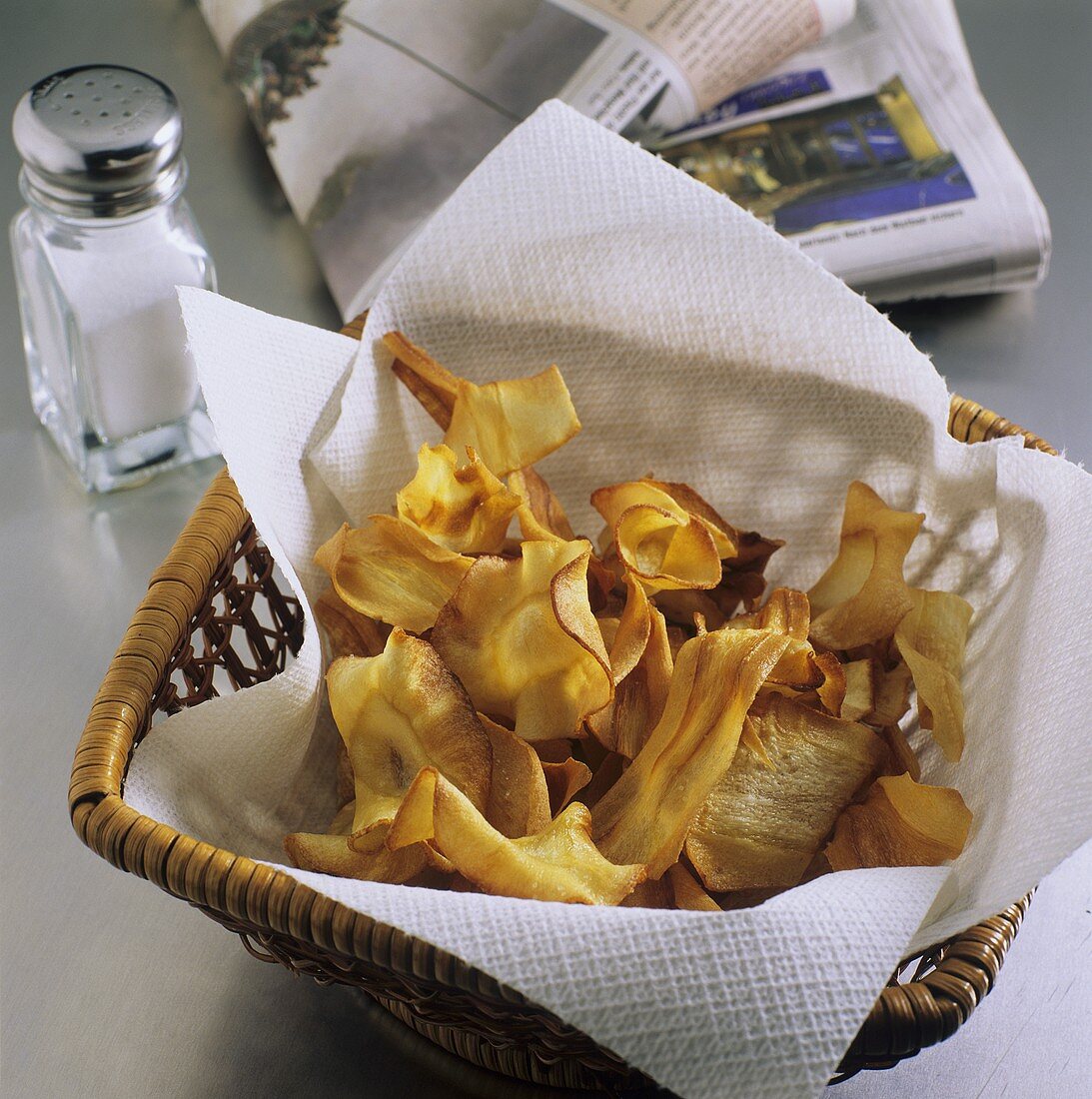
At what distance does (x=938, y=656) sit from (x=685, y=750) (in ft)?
0.35

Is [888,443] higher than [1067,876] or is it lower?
higher

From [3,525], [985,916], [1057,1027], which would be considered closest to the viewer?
[985,916]

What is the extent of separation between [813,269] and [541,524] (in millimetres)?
132

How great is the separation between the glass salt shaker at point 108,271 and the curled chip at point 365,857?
226mm

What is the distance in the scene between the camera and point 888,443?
0.48m

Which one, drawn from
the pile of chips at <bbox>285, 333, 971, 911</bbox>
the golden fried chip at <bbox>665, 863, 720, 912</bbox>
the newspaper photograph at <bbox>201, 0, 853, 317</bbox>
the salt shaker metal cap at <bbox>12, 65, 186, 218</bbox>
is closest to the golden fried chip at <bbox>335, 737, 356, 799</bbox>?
the pile of chips at <bbox>285, 333, 971, 911</bbox>

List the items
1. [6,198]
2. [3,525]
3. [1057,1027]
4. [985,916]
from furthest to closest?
[6,198] → [3,525] → [1057,1027] → [985,916]

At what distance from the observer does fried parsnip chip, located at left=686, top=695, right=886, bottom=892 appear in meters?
0.37

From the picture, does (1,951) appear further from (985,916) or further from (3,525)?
(985,916)

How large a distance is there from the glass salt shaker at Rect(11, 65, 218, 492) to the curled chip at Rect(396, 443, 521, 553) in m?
0.14

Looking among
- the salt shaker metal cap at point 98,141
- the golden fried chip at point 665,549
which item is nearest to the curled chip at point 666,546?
the golden fried chip at point 665,549

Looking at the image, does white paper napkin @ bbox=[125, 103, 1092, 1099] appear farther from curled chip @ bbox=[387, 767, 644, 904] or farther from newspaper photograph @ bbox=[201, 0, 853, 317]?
newspaper photograph @ bbox=[201, 0, 853, 317]

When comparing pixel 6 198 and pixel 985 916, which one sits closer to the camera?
pixel 985 916

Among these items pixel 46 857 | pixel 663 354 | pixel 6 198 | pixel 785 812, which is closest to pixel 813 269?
pixel 663 354
